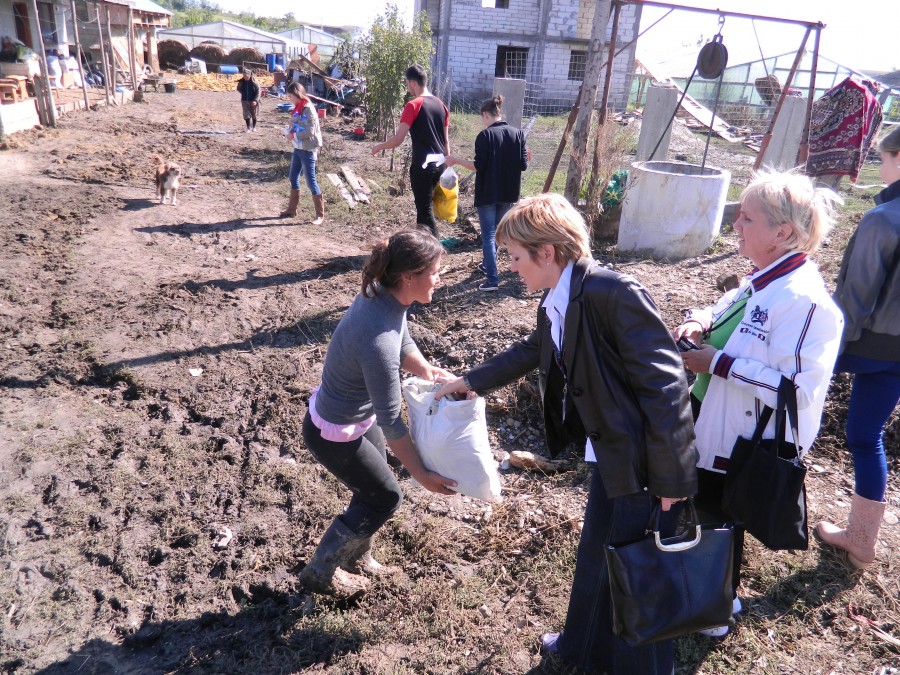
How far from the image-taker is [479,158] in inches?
261

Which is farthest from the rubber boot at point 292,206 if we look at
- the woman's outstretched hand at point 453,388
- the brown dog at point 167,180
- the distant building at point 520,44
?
the distant building at point 520,44

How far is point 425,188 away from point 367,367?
4900 mm

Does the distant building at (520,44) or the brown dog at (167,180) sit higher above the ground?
the distant building at (520,44)

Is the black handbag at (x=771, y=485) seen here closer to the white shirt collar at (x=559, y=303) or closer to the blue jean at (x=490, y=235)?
the white shirt collar at (x=559, y=303)

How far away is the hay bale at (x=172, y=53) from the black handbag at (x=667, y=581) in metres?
41.9

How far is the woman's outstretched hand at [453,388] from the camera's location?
98.8 inches

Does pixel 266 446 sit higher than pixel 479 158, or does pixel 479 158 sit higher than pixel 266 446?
pixel 479 158

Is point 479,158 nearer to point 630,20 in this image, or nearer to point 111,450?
point 111,450

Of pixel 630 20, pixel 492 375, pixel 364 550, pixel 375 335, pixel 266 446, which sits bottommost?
pixel 266 446

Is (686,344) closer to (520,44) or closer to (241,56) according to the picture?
(520,44)

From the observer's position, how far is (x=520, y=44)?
27.8 m

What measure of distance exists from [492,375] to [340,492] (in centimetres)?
171

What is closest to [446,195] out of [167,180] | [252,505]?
[252,505]

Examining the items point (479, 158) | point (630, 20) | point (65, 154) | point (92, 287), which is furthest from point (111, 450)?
point (630, 20)
